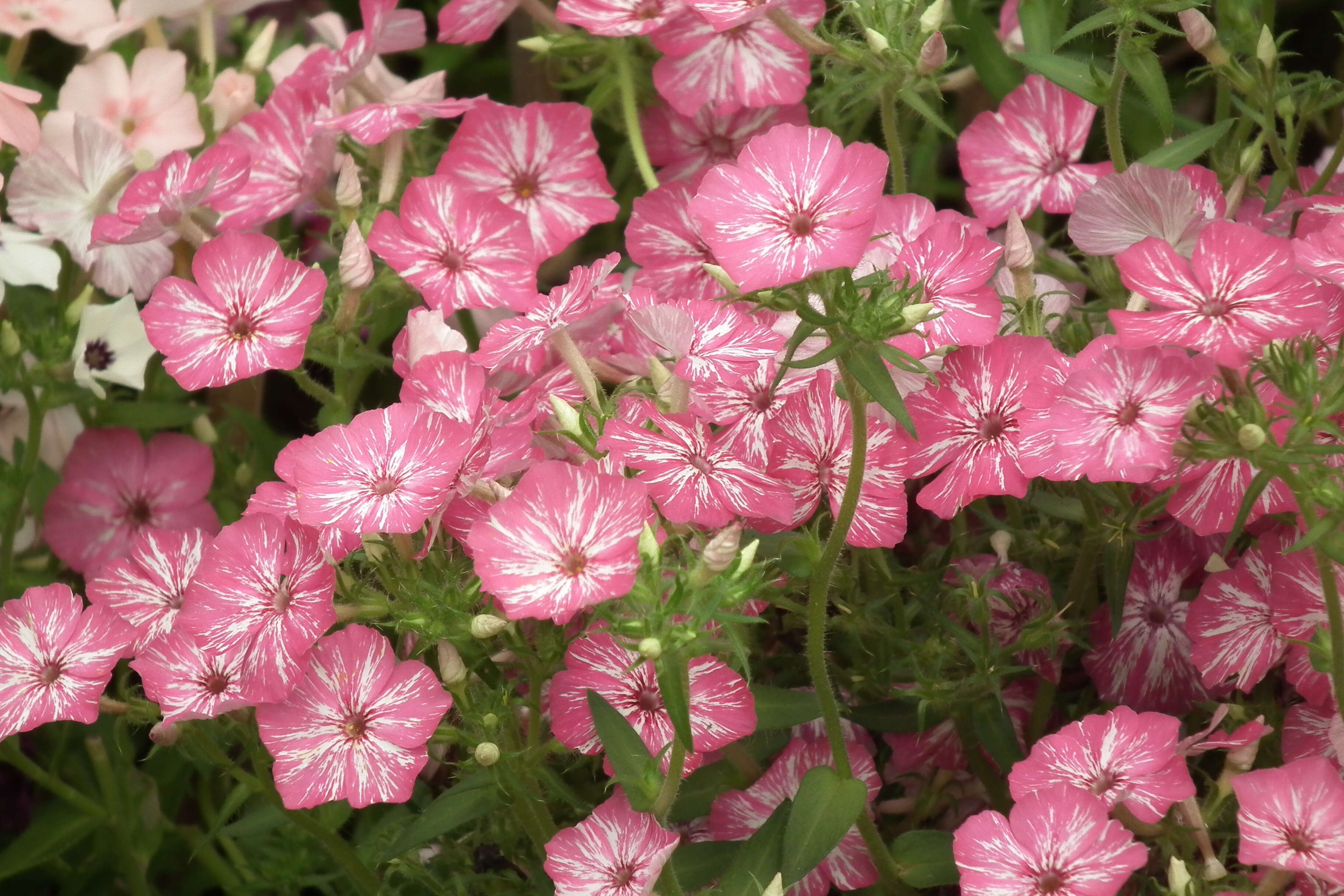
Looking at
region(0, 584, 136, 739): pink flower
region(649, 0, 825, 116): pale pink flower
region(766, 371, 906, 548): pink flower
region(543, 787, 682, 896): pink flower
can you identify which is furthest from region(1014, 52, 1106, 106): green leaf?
region(0, 584, 136, 739): pink flower

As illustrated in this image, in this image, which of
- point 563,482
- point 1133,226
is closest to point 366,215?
point 563,482

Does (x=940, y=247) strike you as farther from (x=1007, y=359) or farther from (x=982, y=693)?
(x=982, y=693)

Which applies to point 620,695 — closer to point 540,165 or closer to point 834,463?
point 834,463

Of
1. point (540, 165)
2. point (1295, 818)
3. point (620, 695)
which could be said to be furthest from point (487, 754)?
point (540, 165)

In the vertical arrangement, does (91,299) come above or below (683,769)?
below

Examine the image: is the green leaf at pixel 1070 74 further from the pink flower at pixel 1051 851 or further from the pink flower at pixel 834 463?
the pink flower at pixel 1051 851
